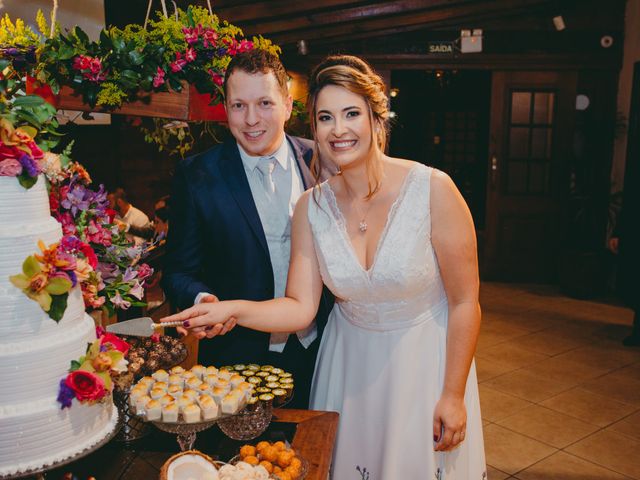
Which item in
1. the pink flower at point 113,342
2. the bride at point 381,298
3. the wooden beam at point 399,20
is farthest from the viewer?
the wooden beam at point 399,20

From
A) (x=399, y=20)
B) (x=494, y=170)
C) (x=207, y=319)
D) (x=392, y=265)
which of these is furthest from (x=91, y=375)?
(x=494, y=170)

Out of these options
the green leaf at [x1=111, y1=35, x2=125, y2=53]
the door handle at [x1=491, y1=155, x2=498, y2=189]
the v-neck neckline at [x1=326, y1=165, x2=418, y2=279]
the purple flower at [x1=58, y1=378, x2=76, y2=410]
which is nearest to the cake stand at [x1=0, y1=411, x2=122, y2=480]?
the purple flower at [x1=58, y1=378, x2=76, y2=410]

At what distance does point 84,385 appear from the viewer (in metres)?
1.26

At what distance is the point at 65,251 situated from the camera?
130 centimetres

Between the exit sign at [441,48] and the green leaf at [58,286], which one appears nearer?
the green leaf at [58,286]

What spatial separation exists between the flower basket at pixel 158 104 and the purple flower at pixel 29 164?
24.9 inches

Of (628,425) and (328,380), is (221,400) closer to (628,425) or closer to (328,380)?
(328,380)

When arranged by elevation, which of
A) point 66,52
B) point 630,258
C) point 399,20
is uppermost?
point 399,20

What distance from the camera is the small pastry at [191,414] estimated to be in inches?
60.8

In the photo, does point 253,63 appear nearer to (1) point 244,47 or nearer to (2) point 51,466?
(1) point 244,47

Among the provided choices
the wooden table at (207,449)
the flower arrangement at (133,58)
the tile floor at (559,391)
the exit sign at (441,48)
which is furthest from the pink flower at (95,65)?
the exit sign at (441,48)

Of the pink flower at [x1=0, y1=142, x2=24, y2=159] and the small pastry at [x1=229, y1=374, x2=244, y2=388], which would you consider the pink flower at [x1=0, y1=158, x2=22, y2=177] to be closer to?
the pink flower at [x1=0, y1=142, x2=24, y2=159]

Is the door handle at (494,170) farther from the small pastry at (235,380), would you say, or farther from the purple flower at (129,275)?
the purple flower at (129,275)

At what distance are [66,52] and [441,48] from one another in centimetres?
670
